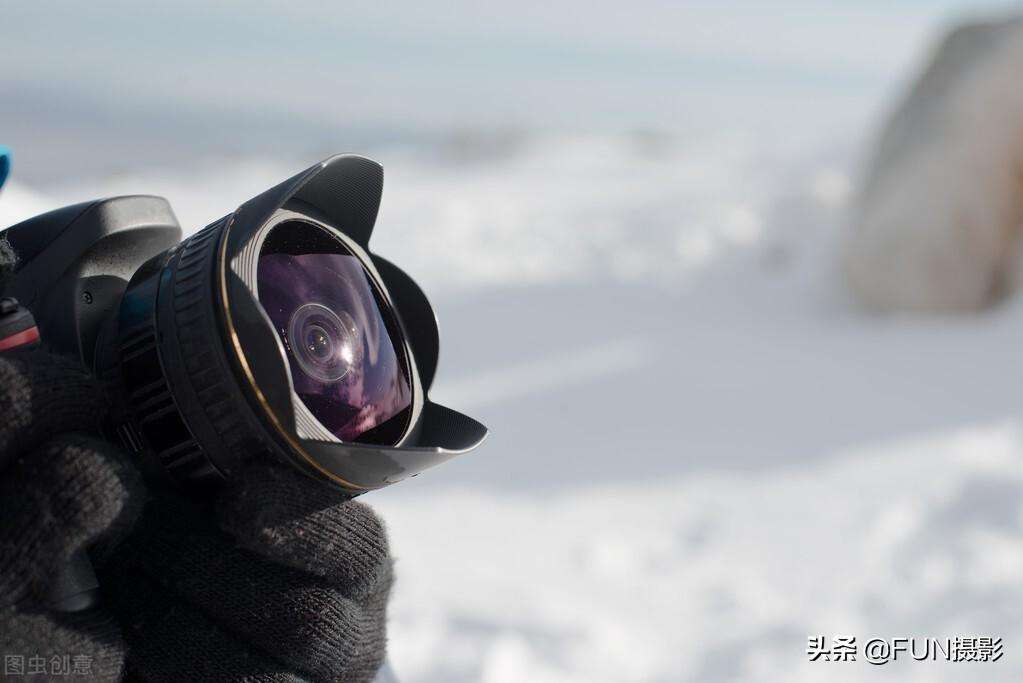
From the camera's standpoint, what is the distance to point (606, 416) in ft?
10.1

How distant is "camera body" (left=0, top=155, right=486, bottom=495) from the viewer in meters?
0.89

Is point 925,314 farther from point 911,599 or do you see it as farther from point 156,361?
point 156,361

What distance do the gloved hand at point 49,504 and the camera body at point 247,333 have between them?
0.07 meters

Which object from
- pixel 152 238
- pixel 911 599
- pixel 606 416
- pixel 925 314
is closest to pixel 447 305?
pixel 606 416

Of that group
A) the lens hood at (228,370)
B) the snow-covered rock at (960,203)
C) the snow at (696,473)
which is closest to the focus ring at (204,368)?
the lens hood at (228,370)

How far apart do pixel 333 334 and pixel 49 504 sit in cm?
28

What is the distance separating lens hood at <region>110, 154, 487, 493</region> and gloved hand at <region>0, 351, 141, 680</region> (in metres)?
0.06

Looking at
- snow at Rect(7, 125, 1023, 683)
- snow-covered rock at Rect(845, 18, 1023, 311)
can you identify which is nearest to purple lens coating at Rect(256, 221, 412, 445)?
snow at Rect(7, 125, 1023, 683)

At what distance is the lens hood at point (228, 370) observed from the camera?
0.88 metres

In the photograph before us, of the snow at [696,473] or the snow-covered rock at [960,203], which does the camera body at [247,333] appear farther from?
the snow-covered rock at [960,203]

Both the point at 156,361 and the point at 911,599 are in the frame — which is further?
the point at 911,599

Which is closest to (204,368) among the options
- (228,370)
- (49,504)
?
(228,370)

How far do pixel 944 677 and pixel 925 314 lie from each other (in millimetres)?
2300

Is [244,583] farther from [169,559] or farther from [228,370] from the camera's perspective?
[228,370]
